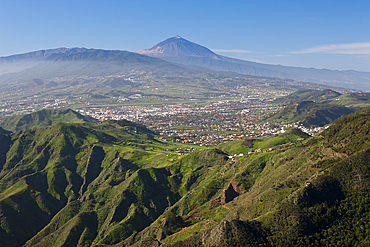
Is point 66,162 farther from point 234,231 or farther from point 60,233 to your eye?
point 234,231

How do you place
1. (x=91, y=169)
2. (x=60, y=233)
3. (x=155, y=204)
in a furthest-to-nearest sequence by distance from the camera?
(x=91, y=169) < (x=155, y=204) < (x=60, y=233)

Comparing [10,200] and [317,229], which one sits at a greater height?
[317,229]

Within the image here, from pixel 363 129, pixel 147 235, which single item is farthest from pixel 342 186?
pixel 147 235

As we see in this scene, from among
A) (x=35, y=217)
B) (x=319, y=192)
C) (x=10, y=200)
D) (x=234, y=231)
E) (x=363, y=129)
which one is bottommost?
(x=35, y=217)

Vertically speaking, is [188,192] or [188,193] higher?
[188,193]

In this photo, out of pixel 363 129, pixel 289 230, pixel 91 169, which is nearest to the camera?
pixel 289 230

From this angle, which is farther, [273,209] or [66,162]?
[66,162]

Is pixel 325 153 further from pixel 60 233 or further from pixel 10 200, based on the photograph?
pixel 10 200

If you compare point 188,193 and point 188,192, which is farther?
point 188,192
